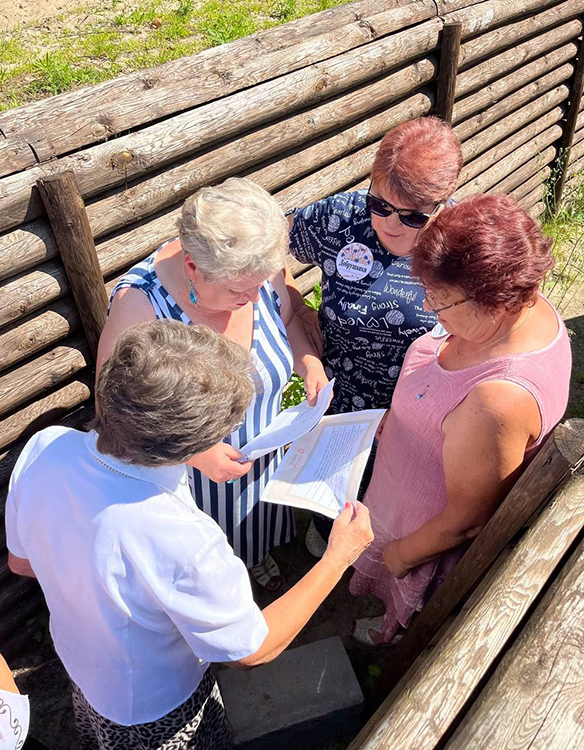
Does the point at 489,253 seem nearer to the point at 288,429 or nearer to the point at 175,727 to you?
the point at 288,429

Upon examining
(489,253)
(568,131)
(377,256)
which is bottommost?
(568,131)

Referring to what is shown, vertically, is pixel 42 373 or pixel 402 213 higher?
pixel 402 213

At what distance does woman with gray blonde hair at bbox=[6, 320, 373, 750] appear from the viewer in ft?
4.83

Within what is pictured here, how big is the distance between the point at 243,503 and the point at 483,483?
126cm

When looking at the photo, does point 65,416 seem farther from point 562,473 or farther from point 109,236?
point 562,473

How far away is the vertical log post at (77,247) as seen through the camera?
2.44 m

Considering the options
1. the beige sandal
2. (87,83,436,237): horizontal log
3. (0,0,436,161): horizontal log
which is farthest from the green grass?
the beige sandal

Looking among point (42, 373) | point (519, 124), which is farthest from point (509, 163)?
point (42, 373)

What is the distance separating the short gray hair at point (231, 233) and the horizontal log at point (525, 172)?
15.1 ft

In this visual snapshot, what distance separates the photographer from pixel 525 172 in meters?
6.53

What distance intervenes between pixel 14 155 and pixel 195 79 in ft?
3.40

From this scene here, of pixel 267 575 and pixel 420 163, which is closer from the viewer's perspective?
pixel 420 163

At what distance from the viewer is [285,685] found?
2.79 m

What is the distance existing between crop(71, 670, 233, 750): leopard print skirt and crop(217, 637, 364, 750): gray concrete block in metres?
0.49
